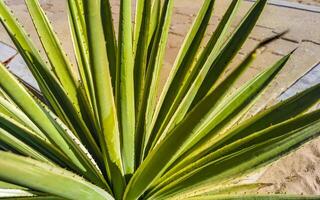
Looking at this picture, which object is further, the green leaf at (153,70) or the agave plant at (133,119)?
the green leaf at (153,70)

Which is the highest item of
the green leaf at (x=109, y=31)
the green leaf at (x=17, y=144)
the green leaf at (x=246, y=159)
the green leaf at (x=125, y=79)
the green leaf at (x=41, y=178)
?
the green leaf at (x=109, y=31)

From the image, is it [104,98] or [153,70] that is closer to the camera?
[104,98]

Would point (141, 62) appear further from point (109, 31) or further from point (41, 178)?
point (41, 178)

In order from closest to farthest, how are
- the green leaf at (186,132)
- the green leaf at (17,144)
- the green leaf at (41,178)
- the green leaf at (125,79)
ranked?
the green leaf at (41,178)
the green leaf at (186,132)
the green leaf at (125,79)
the green leaf at (17,144)

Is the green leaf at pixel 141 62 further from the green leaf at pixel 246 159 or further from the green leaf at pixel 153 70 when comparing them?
the green leaf at pixel 246 159

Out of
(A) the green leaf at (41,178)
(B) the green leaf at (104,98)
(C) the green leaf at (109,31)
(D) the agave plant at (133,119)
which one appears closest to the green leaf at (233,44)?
(D) the agave plant at (133,119)

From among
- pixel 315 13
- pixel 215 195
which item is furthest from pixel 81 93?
pixel 315 13

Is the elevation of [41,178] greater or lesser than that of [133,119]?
lesser

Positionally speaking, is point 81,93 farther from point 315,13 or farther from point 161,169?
point 315,13

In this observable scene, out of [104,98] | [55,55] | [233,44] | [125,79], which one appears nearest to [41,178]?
[104,98]
